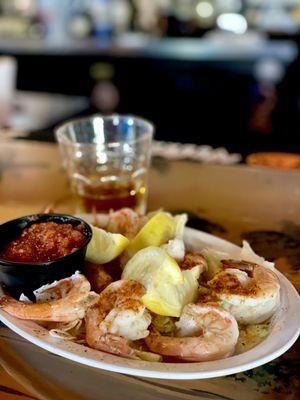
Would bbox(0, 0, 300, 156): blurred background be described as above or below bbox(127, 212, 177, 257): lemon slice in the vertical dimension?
below

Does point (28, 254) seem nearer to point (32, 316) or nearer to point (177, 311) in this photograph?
point (32, 316)

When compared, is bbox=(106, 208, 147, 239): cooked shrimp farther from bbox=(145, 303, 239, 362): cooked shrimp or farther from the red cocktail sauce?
bbox=(145, 303, 239, 362): cooked shrimp

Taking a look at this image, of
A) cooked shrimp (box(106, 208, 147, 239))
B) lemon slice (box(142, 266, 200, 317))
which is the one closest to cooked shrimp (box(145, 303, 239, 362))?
lemon slice (box(142, 266, 200, 317))

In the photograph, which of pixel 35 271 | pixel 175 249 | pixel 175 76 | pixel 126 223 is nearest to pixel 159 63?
pixel 175 76

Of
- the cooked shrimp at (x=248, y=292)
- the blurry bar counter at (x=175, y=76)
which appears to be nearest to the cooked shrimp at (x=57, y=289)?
the cooked shrimp at (x=248, y=292)

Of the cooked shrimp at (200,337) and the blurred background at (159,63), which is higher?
the cooked shrimp at (200,337)

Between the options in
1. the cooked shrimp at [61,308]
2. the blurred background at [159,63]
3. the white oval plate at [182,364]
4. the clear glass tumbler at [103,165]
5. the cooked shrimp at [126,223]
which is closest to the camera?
the white oval plate at [182,364]

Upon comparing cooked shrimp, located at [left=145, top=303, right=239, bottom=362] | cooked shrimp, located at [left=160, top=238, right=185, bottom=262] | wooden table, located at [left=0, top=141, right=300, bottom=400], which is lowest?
wooden table, located at [left=0, top=141, right=300, bottom=400]

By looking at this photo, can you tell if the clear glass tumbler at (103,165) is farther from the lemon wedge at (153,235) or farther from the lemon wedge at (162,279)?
the lemon wedge at (162,279)
